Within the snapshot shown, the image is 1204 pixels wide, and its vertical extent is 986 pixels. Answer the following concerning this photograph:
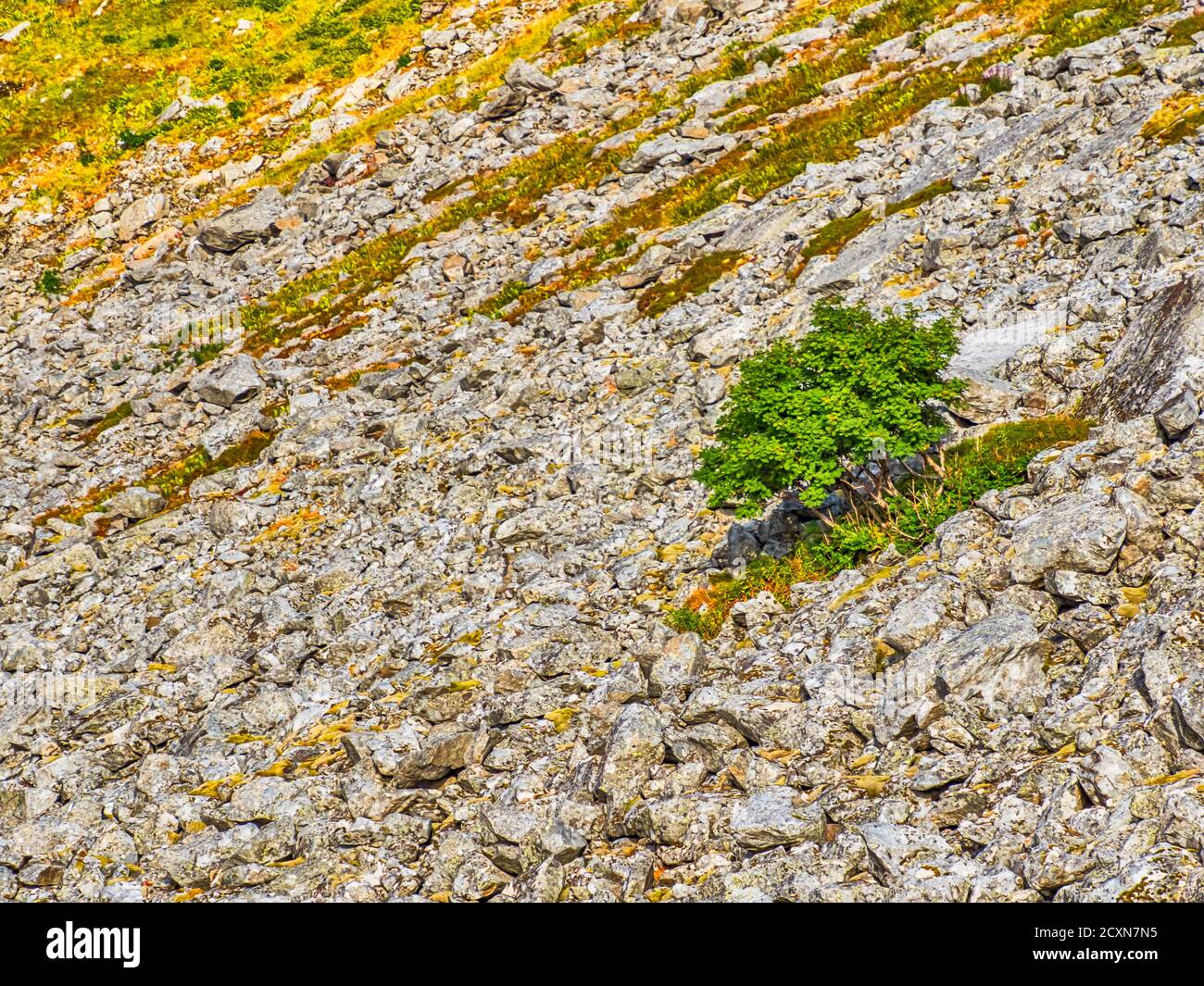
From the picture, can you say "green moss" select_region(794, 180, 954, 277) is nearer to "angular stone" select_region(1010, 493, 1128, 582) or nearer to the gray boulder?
"angular stone" select_region(1010, 493, 1128, 582)

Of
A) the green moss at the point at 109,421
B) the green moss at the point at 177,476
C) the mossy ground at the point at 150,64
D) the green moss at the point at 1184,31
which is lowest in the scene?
the green moss at the point at 177,476

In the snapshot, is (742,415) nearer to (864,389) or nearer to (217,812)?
(864,389)

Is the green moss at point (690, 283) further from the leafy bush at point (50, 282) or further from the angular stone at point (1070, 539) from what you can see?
the leafy bush at point (50, 282)

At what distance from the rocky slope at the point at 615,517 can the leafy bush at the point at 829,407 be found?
1681mm

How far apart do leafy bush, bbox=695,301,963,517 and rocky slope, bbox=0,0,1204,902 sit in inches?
66.2

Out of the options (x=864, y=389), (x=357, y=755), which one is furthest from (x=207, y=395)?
(x=864, y=389)

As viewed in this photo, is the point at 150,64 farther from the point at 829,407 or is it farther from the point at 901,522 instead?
the point at 901,522

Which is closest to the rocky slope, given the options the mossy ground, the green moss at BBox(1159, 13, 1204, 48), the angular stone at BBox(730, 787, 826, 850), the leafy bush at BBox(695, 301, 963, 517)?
the angular stone at BBox(730, 787, 826, 850)

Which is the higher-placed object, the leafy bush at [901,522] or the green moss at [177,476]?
the leafy bush at [901,522]

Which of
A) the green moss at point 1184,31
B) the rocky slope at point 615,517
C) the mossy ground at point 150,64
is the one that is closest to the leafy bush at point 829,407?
the rocky slope at point 615,517

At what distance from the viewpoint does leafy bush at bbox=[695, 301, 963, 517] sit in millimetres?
15594

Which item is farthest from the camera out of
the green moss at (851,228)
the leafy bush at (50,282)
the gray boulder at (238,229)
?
the leafy bush at (50,282)

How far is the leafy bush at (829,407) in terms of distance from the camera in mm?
15594

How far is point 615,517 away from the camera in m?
20.6
